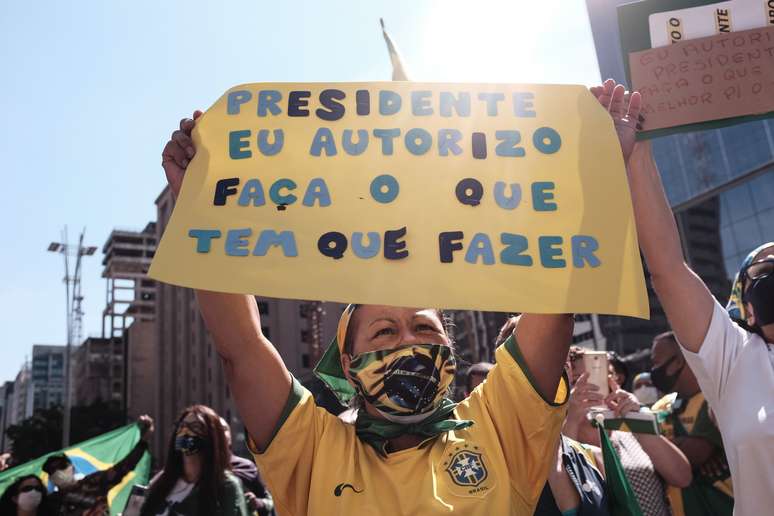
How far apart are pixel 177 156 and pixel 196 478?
11.1ft

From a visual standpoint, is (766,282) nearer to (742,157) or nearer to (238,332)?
(238,332)

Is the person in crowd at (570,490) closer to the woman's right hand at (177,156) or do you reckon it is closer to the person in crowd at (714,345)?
the person in crowd at (714,345)

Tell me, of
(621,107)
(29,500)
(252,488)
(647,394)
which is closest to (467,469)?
(621,107)

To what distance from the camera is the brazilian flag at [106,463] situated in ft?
22.5

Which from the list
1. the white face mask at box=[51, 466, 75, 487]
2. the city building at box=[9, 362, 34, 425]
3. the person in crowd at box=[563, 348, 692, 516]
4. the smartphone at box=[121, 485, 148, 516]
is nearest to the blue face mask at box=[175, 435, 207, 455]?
the smartphone at box=[121, 485, 148, 516]

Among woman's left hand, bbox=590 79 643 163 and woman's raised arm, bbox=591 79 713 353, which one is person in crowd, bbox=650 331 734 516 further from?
woman's left hand, bbox=590 79 643 163

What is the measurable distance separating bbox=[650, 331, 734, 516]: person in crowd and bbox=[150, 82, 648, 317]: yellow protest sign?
2.38m

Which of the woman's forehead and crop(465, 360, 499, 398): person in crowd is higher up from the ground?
the woman's forehead

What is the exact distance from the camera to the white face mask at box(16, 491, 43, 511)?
6.61 meters

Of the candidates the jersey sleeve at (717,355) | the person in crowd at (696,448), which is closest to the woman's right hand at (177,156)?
the jersey sleeve at (717,355)

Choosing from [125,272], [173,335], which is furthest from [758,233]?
[125,272]

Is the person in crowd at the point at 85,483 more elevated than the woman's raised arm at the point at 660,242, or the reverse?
the woman's raised arm at the point at 660,242

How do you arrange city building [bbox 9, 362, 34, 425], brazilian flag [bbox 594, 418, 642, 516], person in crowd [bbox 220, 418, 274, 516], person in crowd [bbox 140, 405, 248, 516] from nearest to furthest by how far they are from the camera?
brazilian flag [bbox 594, 418, 642, 516] → person in crowd [bbox 140, 405, 248, 516] → person in crowd [bbox 220, 418, 274, 516] → city building [bbox 9, 362, 34, 425]

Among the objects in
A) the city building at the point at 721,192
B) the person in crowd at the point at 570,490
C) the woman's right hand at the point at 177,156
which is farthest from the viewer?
the city building at the point at 721,192
